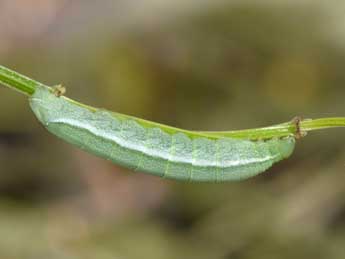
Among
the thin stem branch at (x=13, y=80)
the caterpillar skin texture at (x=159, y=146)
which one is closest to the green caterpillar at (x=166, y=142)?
the caterpillar skin texture at (x=159, y=146)

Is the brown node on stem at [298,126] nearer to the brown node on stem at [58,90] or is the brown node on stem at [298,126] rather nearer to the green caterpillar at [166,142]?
the green caterpillar at [166,142]

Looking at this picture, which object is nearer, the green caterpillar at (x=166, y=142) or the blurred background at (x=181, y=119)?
the green caterpillar at (x=166, y=142)

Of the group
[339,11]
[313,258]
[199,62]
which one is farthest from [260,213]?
[339,11]

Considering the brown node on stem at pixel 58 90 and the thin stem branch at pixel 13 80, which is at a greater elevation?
the brown node on stem at pixel 58 90

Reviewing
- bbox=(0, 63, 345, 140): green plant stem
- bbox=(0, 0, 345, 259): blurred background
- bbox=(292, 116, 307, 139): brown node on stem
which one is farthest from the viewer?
bbox=(0, 0, 345, 259): blurred background

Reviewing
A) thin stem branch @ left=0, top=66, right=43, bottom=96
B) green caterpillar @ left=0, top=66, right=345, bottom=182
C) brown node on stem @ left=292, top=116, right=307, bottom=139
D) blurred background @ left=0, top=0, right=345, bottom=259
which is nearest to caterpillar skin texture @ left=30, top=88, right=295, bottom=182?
green caterpillar @ left=0, top=66, right=345, bottom=182

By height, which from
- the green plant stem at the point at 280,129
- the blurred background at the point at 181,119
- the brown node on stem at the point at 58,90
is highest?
the blurred background at the point at 181,119

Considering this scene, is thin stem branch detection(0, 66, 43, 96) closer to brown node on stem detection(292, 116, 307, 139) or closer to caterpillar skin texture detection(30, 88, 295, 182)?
caterpillar skin texture detection(30, 88, 295, 182)
